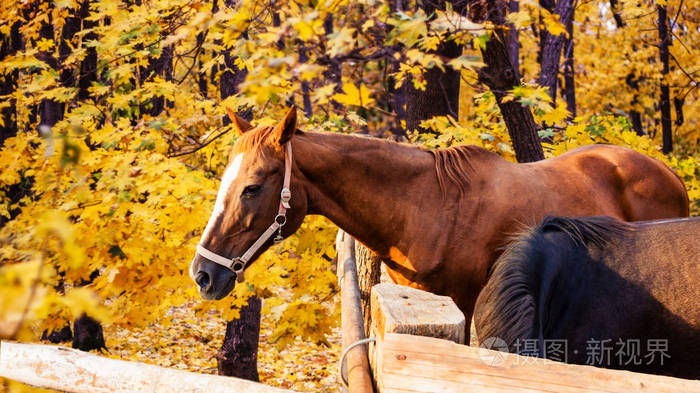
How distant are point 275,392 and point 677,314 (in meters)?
1.72

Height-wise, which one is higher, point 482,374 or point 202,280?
point 482,374

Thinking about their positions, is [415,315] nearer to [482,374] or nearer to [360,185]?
[482,374]

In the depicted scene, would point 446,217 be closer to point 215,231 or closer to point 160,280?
point 215,231

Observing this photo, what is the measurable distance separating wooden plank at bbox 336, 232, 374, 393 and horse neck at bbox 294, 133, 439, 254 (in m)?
0.41

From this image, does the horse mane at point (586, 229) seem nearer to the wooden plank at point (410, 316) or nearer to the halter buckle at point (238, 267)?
the wooden plank at point (410, 316)

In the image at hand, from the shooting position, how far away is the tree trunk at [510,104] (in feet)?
16.1

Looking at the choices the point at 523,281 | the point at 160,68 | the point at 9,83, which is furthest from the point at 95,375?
the point at 9,83

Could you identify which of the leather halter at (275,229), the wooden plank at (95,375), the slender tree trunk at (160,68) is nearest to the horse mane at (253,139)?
the leather halter at (275,229)

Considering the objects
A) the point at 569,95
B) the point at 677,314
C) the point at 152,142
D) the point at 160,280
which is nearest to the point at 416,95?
the point at 152,142

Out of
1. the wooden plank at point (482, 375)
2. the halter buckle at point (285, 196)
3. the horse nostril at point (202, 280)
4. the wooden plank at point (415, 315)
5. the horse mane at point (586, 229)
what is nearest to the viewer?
the wooden plank at point (482, 375)

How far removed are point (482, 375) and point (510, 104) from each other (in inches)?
156

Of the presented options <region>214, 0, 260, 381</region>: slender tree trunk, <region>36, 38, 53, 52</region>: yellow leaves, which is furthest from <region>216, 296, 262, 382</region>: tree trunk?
<region>36, 38, 53, 52</region>: yellow leaves

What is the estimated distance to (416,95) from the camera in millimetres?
6582

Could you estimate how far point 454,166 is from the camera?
367 centimetres
